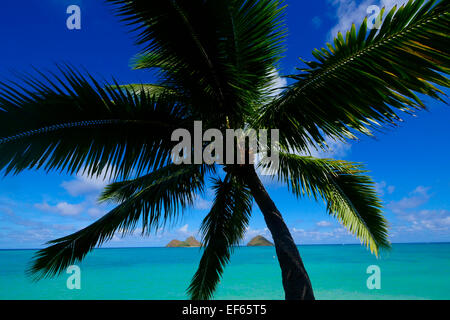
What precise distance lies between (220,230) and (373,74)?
3104 millimetres

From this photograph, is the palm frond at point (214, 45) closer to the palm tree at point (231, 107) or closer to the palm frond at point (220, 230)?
the palm tree at point (231, 107)

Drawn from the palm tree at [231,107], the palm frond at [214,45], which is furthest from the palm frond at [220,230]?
the palm frond at [214,45]

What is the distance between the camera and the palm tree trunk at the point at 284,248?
277 cm

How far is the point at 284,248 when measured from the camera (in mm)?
2984

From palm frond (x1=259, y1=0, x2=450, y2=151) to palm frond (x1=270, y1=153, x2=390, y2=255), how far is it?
0.70 metres

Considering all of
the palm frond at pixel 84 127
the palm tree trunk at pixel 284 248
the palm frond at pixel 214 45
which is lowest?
the palm tree trunk at pixel 284 248

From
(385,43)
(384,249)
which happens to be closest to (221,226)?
(384,249)

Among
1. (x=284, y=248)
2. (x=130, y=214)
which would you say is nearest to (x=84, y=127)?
(x=130, y=214)

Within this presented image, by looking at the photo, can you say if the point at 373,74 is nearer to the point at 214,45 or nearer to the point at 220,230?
the point at 214,45

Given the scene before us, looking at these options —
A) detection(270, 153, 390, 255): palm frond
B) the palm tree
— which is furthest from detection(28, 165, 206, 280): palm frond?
detection(270, 153, 390, 255): palm frond

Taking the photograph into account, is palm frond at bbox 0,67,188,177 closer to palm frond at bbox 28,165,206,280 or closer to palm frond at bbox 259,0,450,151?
palm frond at bbox 28,165,206,280

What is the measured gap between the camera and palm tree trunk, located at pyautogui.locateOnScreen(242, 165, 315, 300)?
2766 millimetres

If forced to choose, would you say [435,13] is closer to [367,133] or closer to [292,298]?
[367,133]
